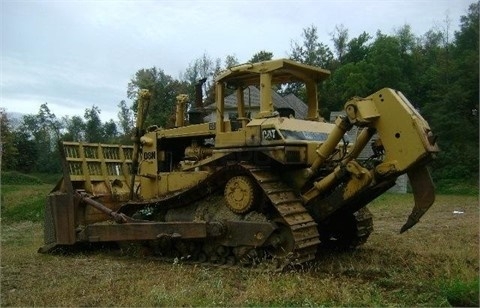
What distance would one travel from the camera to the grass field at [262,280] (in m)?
5.77

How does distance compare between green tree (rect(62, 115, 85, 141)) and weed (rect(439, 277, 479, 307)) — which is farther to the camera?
green tree (rect(62, 115, 85, 141))

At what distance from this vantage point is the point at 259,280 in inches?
264

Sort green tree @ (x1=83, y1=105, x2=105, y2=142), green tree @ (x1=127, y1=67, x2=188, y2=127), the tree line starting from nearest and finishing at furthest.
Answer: the tree line < green tree @ (x1=127, y1=67, x2=188, y2=127) < green tree @ (x1=83, y1=105, x2=105, y2=142)

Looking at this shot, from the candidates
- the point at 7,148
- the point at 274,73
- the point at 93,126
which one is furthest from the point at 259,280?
the point at 93,126

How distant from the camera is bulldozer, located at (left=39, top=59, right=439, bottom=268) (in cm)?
711

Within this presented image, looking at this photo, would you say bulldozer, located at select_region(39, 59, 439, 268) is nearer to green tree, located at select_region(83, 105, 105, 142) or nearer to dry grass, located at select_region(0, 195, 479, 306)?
dry grass, located at select_region(0, 195, 479, 306)

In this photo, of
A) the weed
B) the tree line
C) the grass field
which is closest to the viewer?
the weed

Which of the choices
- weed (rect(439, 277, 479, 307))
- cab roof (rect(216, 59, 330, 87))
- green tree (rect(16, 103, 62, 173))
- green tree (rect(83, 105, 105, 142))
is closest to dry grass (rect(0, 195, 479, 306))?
weed (rect(439, 277, 479, 307))

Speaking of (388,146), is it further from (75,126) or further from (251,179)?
(75,126)

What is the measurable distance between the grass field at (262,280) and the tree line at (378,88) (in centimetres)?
1788

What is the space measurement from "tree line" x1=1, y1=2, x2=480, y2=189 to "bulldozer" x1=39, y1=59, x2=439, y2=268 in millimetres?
16041

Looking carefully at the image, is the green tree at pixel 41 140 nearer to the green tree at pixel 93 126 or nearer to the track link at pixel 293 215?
the green tree at pixel 93 126

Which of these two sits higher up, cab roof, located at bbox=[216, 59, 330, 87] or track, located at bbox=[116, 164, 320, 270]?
cab roof, located at bbox=[216, 59, 330, 87]

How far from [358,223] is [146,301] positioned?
4.53 meters
